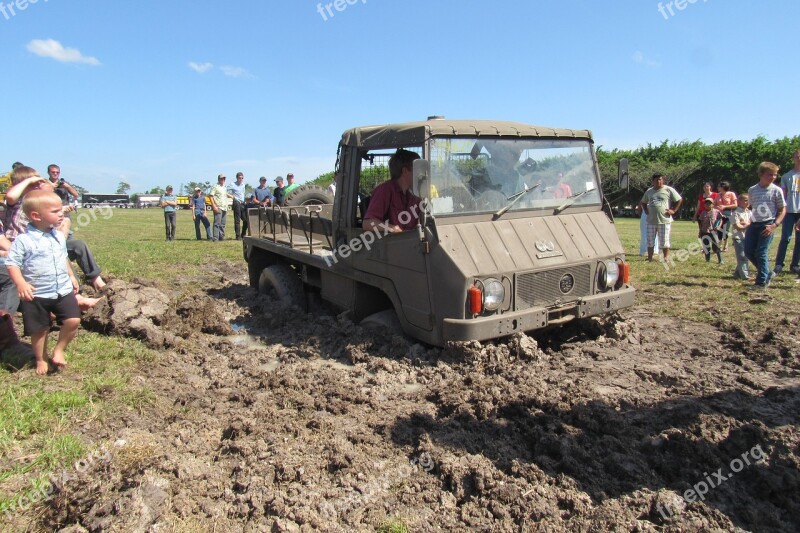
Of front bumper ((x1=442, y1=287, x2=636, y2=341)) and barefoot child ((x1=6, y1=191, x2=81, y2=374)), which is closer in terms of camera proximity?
barefoot child ((x1=6, y1=191, x2=81, y2=374))

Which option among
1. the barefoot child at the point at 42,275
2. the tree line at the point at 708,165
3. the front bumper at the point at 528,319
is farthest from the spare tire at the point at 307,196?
the tree line at the point at 708,165

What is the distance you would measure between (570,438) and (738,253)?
23.9 feet

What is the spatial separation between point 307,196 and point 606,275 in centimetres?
500

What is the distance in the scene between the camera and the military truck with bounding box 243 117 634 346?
4.47 metres

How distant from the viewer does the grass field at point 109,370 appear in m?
Result: 3.30

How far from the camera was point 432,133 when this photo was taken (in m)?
4.63

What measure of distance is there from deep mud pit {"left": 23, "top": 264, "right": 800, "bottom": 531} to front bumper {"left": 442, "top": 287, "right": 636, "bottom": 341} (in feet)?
0.51

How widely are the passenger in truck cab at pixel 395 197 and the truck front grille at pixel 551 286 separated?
4.16 feet

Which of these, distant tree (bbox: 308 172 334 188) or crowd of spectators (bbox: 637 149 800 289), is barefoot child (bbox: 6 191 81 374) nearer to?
distant tree (bbox: 308 172 334 188)

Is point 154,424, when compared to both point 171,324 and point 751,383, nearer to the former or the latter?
point 171,324

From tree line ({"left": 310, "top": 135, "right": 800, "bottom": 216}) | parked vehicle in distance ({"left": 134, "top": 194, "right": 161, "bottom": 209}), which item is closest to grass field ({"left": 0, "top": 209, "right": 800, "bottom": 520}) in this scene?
tree line ({"left": 310, "top": 135, "right": 800, "bottom": 216})

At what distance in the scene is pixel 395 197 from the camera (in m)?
5.23

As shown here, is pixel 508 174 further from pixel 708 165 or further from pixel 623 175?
pixel 708 165

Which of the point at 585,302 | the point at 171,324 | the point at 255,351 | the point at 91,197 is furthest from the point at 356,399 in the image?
the point at 91,197
